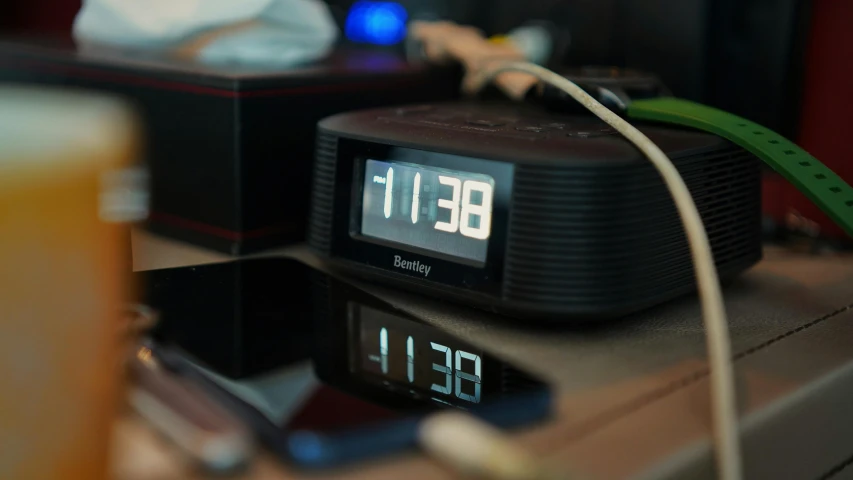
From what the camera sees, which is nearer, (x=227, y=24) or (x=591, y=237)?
(x=591, y=237)

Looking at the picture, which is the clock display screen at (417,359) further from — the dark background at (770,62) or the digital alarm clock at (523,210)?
the dark background at (770,62)

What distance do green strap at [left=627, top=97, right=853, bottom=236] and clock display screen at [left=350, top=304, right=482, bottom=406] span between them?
223 millimetres

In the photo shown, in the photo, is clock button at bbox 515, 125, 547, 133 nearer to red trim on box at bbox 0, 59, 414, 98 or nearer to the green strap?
the green strap

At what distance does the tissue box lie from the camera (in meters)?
0.67

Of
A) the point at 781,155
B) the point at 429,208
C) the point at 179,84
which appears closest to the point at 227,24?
the point at 179,84

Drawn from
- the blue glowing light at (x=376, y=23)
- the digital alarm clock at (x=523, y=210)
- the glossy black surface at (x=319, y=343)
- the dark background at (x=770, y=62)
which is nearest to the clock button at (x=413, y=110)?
the digital alarm clock at (x=523, y=210)

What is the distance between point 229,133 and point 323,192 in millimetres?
109

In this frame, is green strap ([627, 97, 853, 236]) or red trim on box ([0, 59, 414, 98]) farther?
red trim on box ([0, 59, 414, 98])

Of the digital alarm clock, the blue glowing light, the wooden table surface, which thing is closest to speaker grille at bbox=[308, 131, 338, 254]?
the digital alarm clock

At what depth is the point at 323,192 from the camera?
613 millimetres

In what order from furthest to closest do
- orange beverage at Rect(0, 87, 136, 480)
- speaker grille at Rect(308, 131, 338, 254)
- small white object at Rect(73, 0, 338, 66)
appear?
small white object at Rect(73, 0, 338, 66) → speaker grille at Rect(308, 131, 338, 254) → orange beverage at Rect(0, 87, 136, 480)

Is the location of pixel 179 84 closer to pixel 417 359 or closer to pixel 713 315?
pixel 417 359

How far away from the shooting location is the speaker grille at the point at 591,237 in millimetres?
492

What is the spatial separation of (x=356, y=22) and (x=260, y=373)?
777 mm
